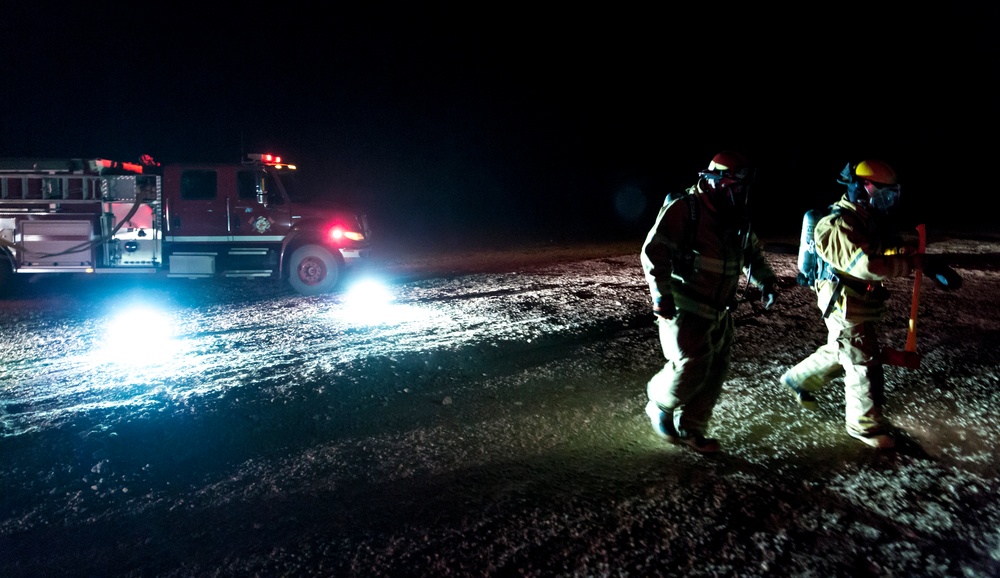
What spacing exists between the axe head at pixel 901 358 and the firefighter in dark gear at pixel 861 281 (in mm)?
99

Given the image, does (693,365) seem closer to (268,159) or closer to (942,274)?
(942,274)

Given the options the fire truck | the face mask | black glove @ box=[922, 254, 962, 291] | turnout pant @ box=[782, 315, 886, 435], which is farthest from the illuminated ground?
the fire truck

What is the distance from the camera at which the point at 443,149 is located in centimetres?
4441

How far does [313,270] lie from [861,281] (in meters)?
8.01

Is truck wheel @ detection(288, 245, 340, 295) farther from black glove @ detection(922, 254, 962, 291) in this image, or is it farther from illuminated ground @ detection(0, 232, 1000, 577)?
black glove @ detection(922, 254, 962, 291)

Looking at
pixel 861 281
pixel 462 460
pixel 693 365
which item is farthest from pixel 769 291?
pixel 462 460

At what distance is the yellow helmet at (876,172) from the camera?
4.15 m

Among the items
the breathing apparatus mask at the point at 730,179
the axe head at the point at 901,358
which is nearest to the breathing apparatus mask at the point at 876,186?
the breathing apparatus mask at the point at 730,179

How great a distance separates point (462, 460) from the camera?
4195mm

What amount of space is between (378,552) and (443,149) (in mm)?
42592

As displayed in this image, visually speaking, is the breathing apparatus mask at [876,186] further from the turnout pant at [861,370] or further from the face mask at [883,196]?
the turnout pant at [861,370]

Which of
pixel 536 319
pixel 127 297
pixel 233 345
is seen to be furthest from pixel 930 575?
pixel 127 297

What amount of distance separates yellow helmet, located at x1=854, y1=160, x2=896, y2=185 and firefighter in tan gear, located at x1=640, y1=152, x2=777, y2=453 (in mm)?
750

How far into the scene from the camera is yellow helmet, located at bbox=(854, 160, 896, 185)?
4152mm
